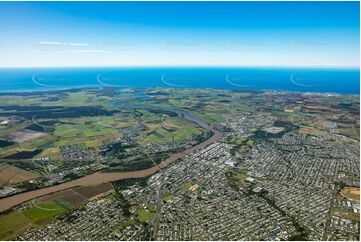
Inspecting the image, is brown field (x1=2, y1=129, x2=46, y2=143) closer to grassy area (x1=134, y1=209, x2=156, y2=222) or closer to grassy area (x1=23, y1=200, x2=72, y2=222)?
grassy area (x1=23, y1=200, x2=72, y2=222)

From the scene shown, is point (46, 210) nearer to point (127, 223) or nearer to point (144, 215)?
point (127, 223)

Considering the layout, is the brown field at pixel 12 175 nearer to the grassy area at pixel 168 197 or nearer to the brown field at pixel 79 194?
the brown field at pixel 79 194

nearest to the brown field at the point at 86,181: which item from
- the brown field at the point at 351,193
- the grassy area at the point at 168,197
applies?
the grassy area at the point at 168,197

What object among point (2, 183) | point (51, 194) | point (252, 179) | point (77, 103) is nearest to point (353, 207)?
point (252, 179)

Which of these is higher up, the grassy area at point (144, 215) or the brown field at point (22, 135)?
the grassy area at point (144, 215)

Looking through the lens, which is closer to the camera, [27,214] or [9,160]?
[27,214]

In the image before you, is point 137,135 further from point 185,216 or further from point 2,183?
point 185,216
